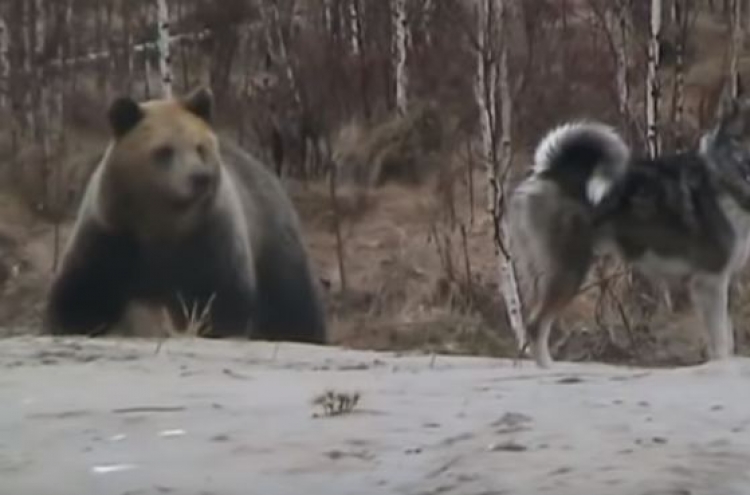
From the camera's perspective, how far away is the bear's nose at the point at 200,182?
39.3 feet

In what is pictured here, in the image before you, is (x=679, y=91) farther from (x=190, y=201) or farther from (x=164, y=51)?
(x=190, y=201)

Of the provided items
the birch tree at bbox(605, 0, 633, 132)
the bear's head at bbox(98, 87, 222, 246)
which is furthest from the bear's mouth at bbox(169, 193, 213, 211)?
the birch tree at bbox(605, 0, 633, 132)

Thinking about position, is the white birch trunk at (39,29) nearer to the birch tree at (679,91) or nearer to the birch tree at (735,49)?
the birch tree at (679,91)

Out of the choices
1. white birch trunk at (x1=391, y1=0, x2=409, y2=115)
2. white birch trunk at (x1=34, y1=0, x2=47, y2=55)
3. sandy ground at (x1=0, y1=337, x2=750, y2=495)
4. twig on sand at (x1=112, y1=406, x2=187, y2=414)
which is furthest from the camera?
white birch trunk at (x1=34, y1=0, x2=47, y2=55)

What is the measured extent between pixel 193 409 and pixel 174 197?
5.20 m

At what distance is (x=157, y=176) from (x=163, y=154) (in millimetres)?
123

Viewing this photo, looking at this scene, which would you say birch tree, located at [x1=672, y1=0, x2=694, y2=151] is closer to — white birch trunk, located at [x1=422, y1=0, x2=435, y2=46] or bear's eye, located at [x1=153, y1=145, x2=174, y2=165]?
white birch trunk, located at [x1=422, y1=0, x2=435, y2=46]

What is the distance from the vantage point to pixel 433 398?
717 cm

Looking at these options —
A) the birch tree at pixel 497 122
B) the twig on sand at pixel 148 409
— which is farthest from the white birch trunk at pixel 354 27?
the twig on sand at pixel 148 409

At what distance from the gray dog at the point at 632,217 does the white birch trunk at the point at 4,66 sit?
44.4ft

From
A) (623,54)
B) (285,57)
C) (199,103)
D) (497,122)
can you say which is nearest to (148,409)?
(199,103)

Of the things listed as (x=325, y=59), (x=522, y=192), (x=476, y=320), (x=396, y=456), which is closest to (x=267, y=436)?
(x=396, y=456)

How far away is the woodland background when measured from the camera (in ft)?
54.6

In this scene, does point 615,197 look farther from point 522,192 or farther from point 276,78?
point 276,78
